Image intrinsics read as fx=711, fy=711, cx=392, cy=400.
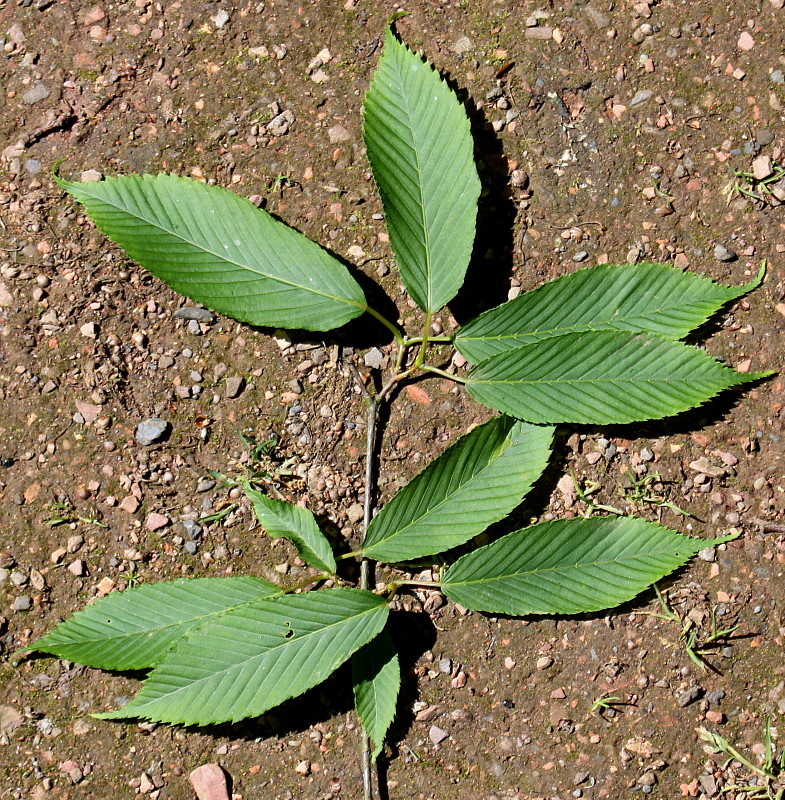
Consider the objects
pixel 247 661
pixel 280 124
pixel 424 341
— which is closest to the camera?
pixel 247 661

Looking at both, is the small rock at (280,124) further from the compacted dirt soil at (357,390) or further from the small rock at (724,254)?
the small rock at (724,254)

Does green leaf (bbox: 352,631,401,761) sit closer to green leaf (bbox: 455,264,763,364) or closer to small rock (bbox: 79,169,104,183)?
green leaf (bbox: 455,264,763,364)

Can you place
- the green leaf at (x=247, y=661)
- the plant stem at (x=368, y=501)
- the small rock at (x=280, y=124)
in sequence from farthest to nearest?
1. the small rock at (x=280, y=124)
2. the plant stem at (x=368, y=501)
3. the green leaf at (x=247, y=661)

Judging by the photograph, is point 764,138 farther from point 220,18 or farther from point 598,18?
point 220,18

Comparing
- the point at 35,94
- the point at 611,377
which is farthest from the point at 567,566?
the point at 35,94

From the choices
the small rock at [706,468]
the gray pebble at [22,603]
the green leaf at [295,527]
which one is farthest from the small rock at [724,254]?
the gray pebble at [22,603]

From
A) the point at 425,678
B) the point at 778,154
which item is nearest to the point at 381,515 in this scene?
the point at 425,678
